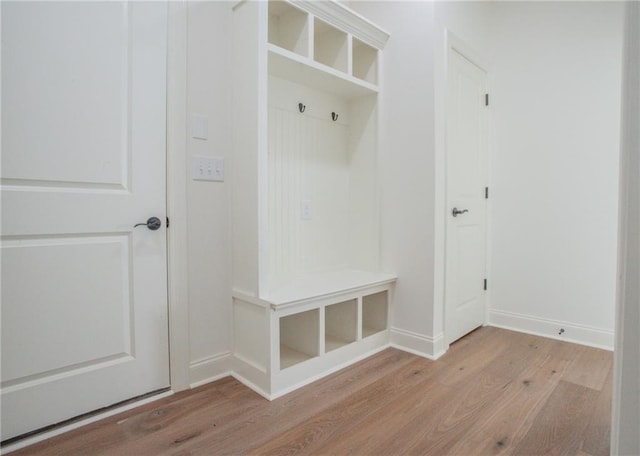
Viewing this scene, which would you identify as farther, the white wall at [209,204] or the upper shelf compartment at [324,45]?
the upper shelf compartment at [324,45]

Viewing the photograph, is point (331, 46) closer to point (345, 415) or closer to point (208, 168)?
point (208, 168)

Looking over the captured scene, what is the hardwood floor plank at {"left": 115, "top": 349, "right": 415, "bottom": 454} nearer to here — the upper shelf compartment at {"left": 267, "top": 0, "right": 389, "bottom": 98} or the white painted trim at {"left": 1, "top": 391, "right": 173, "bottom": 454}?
the white painted trim at {"left": 1, "top": 391, "right": 173, "bottom": 454}

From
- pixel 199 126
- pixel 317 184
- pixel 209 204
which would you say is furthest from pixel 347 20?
pixel 209 204

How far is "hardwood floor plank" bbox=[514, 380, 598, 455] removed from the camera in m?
1.37

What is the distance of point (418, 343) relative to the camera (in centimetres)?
229

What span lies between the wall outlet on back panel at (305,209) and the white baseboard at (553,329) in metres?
1.70

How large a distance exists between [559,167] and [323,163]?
5.49ft

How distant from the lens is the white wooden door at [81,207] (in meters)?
1.36

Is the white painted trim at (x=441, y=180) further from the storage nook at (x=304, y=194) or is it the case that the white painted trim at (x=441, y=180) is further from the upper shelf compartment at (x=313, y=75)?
the upper shelf compartment at (x=313, y=75)

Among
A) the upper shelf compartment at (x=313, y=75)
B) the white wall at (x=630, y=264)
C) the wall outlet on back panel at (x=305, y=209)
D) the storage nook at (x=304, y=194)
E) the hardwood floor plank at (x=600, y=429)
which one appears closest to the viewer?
the white wall at (x=630, y=264)

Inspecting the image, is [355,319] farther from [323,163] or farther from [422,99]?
[422,99]

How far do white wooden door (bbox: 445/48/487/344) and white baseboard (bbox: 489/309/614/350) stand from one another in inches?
6.0

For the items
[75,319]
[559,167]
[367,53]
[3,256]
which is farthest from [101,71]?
[559,167]

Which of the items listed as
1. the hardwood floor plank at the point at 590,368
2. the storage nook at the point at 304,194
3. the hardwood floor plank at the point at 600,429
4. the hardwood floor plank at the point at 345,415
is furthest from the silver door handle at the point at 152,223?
the hardwood floor plank at the point at 590,368
